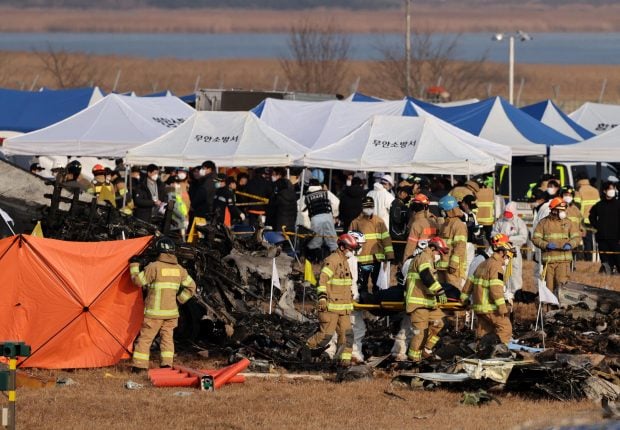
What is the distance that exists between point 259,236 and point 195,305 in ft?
12.5

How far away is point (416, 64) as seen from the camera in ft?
220

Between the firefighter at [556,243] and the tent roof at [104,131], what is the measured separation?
10606 mm

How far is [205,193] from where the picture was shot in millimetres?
26391

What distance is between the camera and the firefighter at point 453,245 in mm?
19516

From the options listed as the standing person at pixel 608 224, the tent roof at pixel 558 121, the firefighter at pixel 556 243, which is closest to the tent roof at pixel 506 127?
the tent roof at pixel 558 121

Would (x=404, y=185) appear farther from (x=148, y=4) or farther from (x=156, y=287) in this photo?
(x=148, y=4)

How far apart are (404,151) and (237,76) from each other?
220 feet

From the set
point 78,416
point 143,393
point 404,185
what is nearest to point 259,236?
point 404,185

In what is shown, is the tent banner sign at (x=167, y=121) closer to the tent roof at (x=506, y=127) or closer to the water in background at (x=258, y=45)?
the tent roof at (x=506, y=127)

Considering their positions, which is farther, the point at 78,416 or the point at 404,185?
the point at 404,185

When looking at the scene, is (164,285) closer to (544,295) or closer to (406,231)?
(544,295)

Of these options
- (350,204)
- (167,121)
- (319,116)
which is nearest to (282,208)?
(350,204)

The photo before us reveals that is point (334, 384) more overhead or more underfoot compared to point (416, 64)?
more underfoot

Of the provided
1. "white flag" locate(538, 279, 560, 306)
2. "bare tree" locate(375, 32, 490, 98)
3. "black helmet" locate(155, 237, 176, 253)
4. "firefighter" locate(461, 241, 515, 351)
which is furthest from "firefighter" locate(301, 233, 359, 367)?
"bare tree" locate(375, 32, 490, 98)
